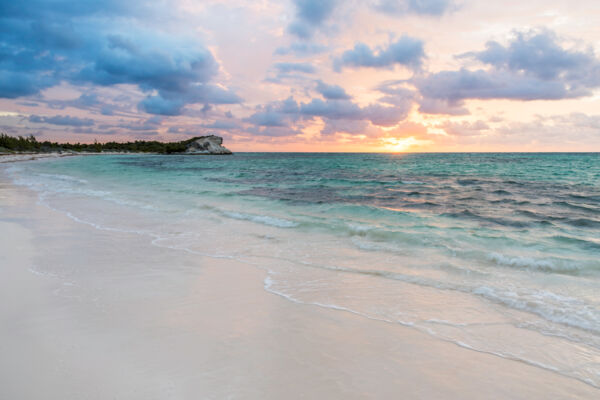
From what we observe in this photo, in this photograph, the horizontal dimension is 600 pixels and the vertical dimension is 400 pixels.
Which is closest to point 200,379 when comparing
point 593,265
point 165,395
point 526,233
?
point 165,395

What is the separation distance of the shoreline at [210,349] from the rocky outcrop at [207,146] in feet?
521

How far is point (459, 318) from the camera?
3.99 metres

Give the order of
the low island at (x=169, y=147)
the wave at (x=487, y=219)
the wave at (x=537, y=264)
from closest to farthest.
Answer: the wave at (x=537, y=264), the wave at (x=487, y=219), the low island at (x=169, y=147)

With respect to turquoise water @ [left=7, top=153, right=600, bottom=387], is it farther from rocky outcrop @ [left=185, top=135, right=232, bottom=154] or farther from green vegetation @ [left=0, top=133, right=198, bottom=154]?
rocky outcrop @ [left=185, top=135, right=232, bottom=154]

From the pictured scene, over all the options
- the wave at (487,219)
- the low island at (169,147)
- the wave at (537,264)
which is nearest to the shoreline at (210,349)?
the wave at (537,264)

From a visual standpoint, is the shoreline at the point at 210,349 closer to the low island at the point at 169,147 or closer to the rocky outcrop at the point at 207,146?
the low island at the point at 169,147

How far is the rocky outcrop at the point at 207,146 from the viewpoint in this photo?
155 m

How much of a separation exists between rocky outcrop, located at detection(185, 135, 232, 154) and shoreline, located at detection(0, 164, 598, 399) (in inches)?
6248

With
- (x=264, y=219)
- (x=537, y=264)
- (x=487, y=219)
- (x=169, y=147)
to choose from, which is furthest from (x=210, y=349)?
(x=169, y=147)

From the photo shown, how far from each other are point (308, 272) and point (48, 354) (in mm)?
3660

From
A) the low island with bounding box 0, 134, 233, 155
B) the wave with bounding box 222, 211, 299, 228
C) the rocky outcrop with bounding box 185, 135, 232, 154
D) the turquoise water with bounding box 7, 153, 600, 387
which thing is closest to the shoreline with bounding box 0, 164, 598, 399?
the turquoise water with bounding box 7, 153, 600, 387

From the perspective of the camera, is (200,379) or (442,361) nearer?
(200,379)

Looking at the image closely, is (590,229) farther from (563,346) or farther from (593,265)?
(563,346)

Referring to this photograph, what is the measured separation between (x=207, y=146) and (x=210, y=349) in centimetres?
16480
